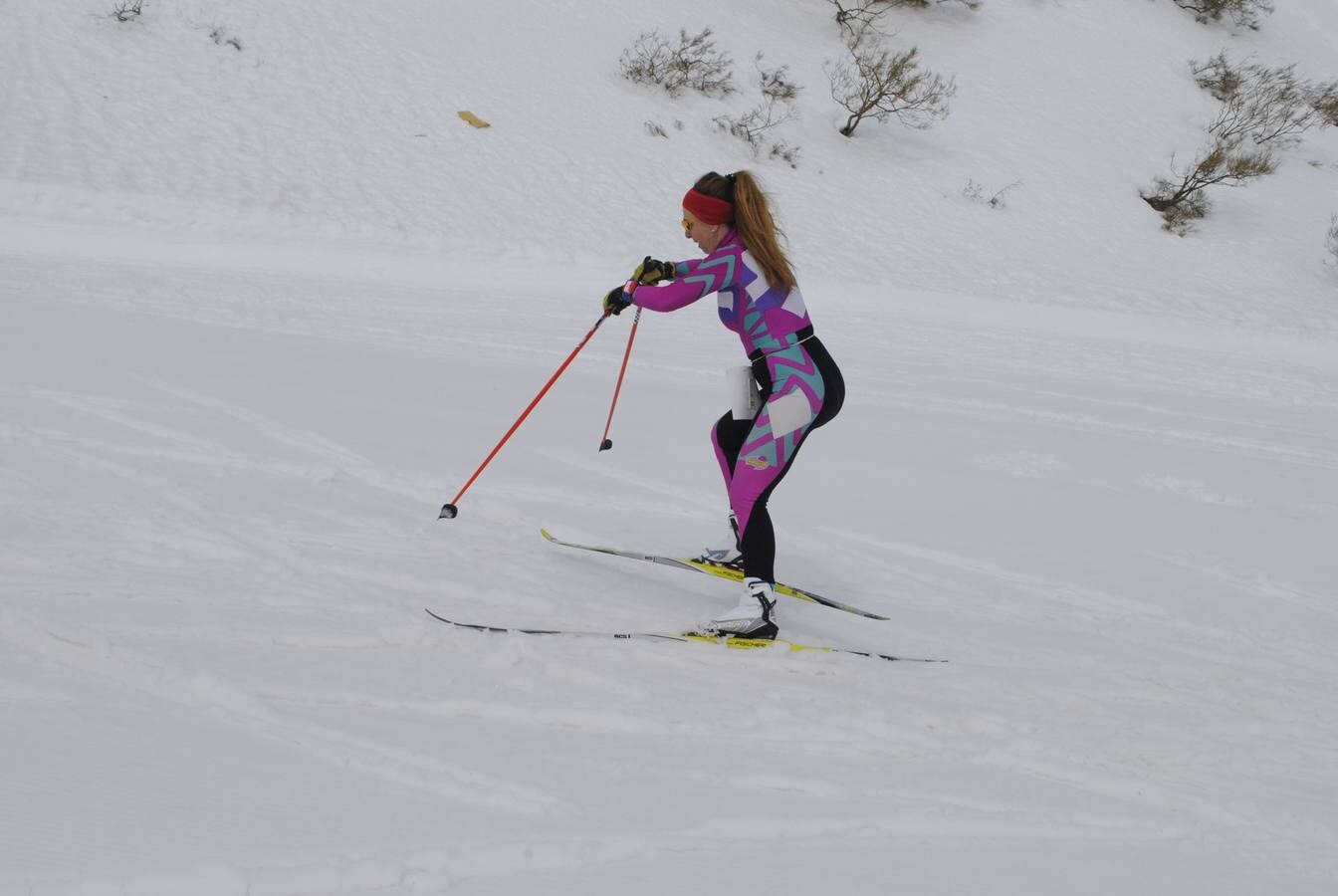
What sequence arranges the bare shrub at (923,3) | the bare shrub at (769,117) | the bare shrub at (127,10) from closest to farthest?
the bare shrub at (127,10), the bare shrub at (769,117), the bare shrub at (923,3)

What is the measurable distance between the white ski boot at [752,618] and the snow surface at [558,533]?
0.47ft

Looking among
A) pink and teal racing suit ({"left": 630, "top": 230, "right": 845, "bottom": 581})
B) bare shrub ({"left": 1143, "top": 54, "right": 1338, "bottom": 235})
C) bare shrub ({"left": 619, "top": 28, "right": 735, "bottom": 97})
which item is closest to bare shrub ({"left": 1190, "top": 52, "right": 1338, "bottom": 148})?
bare shrub ({"left": 1143, "top": 54, "right": 1338, "bottom": 235})

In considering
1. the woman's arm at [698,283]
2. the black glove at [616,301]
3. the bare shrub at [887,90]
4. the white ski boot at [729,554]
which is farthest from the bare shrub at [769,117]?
the woman's arm at [698,283]

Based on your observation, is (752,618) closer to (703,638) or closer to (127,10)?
(703,638)

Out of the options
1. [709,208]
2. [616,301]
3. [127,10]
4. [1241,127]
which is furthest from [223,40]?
[1241,127]

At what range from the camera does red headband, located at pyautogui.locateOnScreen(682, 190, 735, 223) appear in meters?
3.24

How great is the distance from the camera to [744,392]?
346 cm

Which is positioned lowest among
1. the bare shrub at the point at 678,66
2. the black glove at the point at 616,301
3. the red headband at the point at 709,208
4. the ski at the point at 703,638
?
the ski at the point at 703,638

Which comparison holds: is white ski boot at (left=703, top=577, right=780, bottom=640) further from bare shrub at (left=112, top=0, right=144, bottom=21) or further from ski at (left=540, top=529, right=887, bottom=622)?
bare shrub at (left=112, top=0, right=144, bottom=21)

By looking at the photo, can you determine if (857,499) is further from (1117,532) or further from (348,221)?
(348,221)

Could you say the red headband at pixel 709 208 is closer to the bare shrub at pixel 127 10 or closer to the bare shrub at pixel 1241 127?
the bare shrub at pixel 127 10

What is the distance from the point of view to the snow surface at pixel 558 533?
2293mm

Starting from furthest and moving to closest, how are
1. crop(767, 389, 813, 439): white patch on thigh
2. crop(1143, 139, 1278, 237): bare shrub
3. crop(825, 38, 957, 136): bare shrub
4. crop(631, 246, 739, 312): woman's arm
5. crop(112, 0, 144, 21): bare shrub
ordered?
1. crop(825, 38, 957, 136): bare shrub
2. crop(1143, 139, 1278, 237): bare shrub
3. crop(112, 0, 144, 21): bare shrub
4. crop(767, 389, 813, 439): white patch on thigh
5. crop(631, 246, 739, 312): woman's arm

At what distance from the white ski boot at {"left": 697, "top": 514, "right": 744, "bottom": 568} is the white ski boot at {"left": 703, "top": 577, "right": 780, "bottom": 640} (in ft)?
1.59
